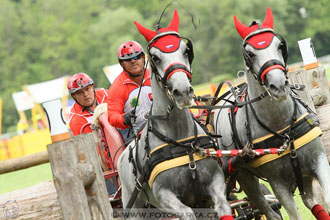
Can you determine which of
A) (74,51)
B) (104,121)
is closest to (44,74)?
(74,51)

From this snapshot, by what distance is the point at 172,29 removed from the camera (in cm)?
601

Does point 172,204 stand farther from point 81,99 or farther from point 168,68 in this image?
point 81,99

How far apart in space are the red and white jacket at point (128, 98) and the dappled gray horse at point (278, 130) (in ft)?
4.26

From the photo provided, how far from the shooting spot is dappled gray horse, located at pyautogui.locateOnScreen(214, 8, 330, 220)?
600cm

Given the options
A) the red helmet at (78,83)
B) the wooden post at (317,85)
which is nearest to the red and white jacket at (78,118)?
the red helmet at (78,83)

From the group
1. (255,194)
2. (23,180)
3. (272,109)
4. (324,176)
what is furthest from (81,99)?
(23,180)

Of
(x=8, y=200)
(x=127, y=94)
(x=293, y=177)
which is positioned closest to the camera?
(x=8, y=200)

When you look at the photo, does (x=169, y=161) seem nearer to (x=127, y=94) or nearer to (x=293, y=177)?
(x=293, y=177)

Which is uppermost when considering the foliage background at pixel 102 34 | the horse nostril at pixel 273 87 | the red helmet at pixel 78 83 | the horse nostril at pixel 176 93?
the foliage background at pixel 102 34

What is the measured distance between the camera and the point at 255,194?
7.13 m

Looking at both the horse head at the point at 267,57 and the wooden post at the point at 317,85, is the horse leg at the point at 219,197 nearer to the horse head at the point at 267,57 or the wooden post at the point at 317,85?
the horse head at the point at 267,57

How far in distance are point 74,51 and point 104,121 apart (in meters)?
79.2

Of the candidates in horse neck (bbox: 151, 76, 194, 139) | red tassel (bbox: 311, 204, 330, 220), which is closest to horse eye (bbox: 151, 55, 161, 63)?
horse neck (bbox: 151, 76, 194, 139)

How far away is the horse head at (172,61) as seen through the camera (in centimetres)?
544
